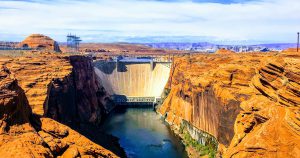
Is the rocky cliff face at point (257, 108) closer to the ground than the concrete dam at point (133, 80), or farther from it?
farther from it

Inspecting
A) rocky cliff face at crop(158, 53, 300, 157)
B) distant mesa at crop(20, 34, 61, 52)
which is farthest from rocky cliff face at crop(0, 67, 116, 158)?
distant mesa at crop(20, 34, 61, 52)

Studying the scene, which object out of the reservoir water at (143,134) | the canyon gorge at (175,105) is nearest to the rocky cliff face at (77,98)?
the canyon gorge at (175,105)

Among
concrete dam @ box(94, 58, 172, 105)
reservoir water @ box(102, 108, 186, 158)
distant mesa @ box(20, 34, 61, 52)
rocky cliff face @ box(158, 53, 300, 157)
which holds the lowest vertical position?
reservoir water @ box(102, 108, 186, 158)

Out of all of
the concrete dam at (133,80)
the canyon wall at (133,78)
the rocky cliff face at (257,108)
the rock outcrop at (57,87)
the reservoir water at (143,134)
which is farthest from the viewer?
the canyon wall at (133,78)

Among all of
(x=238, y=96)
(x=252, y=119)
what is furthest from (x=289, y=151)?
(x=238, y=96)

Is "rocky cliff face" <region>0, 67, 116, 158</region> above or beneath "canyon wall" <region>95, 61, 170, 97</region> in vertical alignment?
above

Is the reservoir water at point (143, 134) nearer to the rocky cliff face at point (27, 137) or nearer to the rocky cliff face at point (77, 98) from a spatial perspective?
the rocky cliff face at point (77, 98)

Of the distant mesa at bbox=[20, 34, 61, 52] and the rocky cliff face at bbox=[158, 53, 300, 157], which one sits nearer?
the rocky cliff face at bbox=[158, 53, 300, 157]

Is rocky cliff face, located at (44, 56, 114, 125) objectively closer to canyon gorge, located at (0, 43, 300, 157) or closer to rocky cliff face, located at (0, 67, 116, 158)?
canyon gorge, located at (0, 43, 300, 157)
